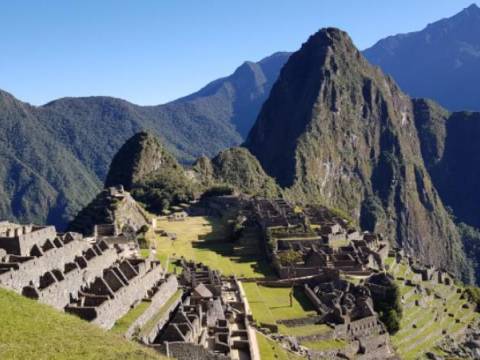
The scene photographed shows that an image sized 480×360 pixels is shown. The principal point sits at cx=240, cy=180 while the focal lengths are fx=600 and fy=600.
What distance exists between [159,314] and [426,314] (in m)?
30.9

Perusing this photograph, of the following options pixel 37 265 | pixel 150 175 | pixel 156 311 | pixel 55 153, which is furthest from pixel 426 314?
pixel 55 153

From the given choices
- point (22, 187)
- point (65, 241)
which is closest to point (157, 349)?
point (65, 241)

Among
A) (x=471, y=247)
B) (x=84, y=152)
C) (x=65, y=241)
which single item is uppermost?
(x=84, y=152)

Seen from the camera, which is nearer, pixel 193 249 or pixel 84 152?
pixel 193 249

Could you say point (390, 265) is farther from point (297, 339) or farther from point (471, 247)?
point (471, 247)

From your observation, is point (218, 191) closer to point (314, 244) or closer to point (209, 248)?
point (209, 248)

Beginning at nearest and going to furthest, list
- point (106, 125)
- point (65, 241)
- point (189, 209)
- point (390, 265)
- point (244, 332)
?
point (244, 332) → point (65, 241) → point (390, 265) → point (189, 209) → point (106, 125)

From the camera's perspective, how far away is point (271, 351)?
31.1 m

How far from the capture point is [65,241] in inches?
1372

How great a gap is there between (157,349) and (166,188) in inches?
2756

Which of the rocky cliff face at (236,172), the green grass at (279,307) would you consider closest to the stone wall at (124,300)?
the green grass at (279,307)

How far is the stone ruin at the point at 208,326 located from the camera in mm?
25484

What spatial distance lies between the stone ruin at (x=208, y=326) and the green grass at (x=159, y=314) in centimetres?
50

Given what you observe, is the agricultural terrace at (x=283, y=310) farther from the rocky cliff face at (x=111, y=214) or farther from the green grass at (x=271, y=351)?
the rocky cliff face at (x=111, y=214)
